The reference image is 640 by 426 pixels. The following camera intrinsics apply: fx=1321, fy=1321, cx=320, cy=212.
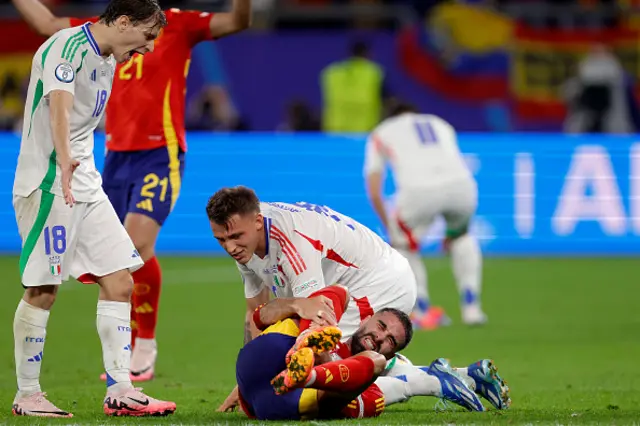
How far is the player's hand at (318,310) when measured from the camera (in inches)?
247

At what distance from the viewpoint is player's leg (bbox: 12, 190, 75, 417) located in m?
6.66

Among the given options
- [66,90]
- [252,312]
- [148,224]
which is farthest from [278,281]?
[148,224]

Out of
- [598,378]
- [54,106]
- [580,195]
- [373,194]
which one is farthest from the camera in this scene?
[580,195]

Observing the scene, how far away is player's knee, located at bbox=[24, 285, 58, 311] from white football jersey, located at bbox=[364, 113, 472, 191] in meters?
5.71

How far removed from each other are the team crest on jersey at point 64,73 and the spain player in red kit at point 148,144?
212 centimetres

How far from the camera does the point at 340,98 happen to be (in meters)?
19.5

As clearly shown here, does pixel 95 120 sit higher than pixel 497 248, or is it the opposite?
pixel 95 120

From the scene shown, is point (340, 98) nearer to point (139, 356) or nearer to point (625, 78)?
point (625, 78)

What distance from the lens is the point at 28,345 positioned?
265 inches

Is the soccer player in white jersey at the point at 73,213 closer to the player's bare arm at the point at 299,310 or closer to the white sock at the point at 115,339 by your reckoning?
the white sock at the point at 115,339

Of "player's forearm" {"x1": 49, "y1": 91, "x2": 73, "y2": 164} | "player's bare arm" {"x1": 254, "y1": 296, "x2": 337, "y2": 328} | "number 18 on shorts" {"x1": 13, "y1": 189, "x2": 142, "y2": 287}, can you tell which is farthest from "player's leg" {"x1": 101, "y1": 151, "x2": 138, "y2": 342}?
"player's bare arm" {"x1": 254, "y1": 296, "x2": 337, "y2": 328}

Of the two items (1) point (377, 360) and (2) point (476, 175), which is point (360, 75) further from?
(1) point (377, 360)

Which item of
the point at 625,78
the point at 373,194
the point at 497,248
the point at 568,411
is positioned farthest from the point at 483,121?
the point at 568,411

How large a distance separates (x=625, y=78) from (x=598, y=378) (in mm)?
13708
